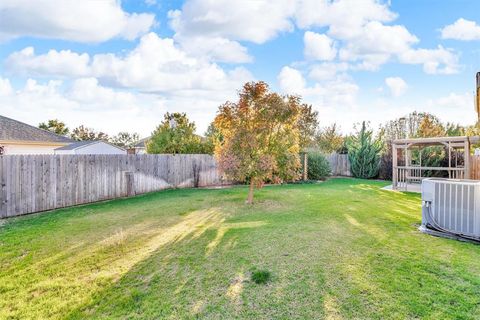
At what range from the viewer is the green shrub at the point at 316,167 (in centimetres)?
1655

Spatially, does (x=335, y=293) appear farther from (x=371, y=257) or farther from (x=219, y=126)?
(x=219, y=126)

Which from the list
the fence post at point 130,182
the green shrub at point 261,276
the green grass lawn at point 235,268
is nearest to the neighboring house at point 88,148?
the fence post at point 130,182

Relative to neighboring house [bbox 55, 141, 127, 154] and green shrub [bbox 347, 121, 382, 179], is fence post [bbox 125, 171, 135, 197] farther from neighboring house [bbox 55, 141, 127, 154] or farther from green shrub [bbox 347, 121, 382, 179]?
green shrub [bbox 347, 121, 382, 179]

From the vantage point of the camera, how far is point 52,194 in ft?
27.6

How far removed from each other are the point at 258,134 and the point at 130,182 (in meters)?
5.76

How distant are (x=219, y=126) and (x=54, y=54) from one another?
319 inches

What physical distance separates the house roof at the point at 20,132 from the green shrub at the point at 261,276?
2049 cm

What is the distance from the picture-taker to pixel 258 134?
8398 millimetres

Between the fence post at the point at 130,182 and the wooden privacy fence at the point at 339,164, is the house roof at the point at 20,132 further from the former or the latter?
the wooden privacy fence at the point at 339,164

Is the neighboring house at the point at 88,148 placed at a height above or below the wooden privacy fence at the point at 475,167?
above

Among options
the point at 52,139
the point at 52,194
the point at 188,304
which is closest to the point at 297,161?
the point at 188,304

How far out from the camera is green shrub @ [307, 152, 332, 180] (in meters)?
16.5

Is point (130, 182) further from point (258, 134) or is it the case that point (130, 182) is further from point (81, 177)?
point (258, 134)

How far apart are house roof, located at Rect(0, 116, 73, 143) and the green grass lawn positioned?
49.3ft
